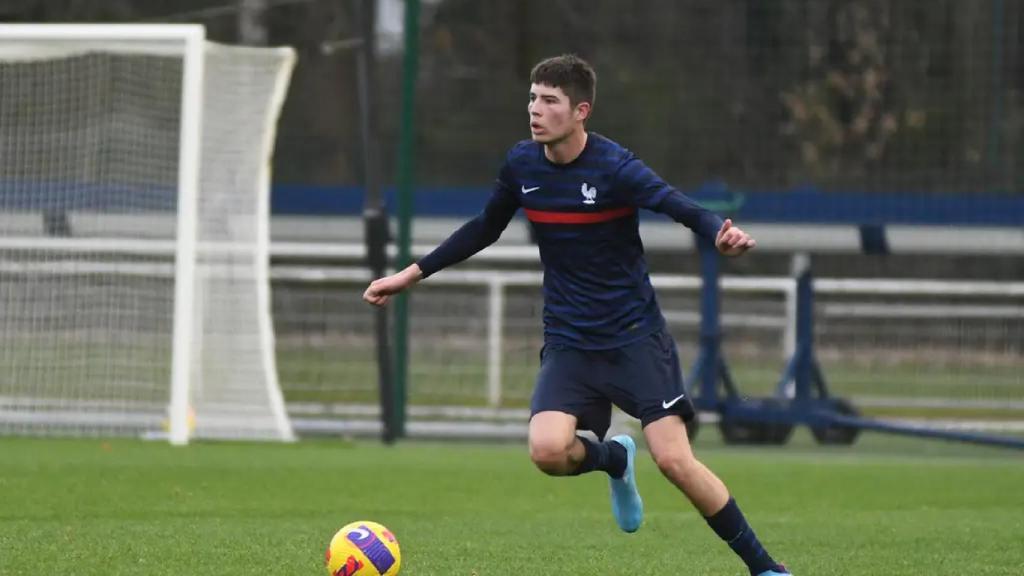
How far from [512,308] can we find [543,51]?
210 cm

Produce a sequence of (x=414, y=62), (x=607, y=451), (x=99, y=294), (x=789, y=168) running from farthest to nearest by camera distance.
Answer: (x=789, y=168) → (x=414, y=62) → (x=99, y=294) → (x=607, y=451)

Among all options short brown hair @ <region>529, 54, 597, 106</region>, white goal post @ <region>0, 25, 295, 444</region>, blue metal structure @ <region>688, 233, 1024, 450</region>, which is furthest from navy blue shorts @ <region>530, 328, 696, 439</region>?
blue metal structure @ <region>688, 233, 1024, 450</region>

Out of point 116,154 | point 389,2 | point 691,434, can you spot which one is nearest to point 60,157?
point 116,154

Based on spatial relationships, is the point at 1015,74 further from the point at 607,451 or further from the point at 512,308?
the point at 607,451

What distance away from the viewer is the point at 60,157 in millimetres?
12141

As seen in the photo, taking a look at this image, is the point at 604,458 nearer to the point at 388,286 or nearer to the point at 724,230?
the point at 388,286

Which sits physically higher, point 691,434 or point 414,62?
point 414,62

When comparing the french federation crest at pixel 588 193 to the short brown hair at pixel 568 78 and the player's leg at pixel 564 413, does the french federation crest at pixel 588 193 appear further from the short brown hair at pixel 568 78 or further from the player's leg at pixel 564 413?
the player's leg at pixel 564 413

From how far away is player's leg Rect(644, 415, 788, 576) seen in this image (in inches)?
245

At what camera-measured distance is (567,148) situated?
21.8 feet

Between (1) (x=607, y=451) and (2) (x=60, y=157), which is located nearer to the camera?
(1) (x=607, y=451)

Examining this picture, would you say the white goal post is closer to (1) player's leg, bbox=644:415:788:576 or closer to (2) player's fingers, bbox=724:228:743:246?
(1) player's leg, bbox=644:415:788:576

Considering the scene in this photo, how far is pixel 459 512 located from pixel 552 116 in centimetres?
277

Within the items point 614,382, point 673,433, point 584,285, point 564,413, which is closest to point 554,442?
point 564,413
